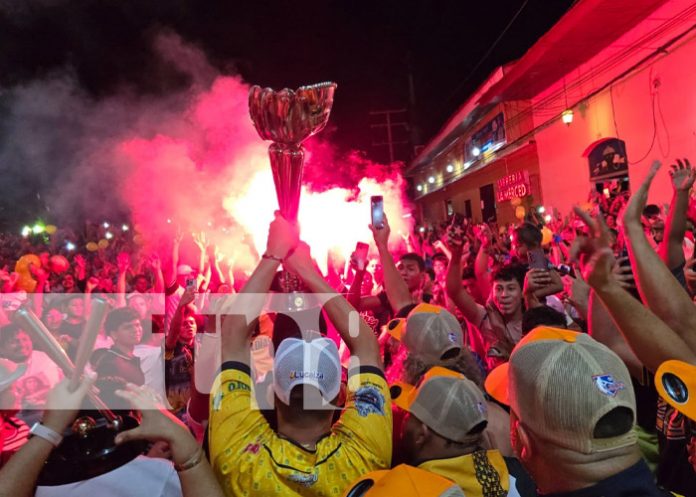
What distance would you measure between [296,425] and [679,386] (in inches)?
53.6

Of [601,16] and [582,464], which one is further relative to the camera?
[601,16]

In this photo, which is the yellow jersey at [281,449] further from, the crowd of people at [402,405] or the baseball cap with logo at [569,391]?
the baseball cap with logo at [569,391]

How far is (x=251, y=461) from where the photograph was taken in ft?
6.37

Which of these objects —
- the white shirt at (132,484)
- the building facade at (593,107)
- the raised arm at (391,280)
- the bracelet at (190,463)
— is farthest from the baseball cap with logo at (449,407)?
the building facade at (593,107)

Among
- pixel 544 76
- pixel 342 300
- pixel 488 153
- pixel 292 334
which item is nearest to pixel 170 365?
pixel 292 334

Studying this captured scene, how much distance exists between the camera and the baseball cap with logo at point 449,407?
2.15m

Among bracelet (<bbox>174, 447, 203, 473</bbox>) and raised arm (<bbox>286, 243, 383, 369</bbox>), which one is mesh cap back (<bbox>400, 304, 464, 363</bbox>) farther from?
bracelet (<bbox>174, 447, 203, 473</bbox>)

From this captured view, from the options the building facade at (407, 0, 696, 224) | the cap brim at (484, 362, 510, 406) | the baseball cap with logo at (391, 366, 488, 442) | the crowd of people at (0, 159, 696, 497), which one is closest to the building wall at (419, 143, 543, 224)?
the building facade at (407, 0, 696, 224)

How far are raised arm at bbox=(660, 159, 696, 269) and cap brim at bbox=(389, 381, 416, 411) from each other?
1.92 m

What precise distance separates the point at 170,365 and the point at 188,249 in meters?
4.59

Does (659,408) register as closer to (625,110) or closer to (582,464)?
(582,464)

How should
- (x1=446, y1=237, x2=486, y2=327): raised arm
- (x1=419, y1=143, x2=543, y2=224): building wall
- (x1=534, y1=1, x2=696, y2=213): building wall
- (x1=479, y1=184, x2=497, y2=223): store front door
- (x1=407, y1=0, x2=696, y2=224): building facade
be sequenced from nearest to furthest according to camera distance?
1. (x1=446, y1=237, x2=486, y2=327): raised arm
2. (x1=534, y1=1, x2=696, y2=213): building wall
3. (x1=407, y1=0, x2=696, y2=224): building facade
4. (x1=419, y1=143, x2=543, y2=224): building wall
5. (x1=479, y1=184, x2=497, y2=223): store front door

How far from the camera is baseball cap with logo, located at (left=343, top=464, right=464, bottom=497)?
141cm

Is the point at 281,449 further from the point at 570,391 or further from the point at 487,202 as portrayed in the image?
the point at 487,202
